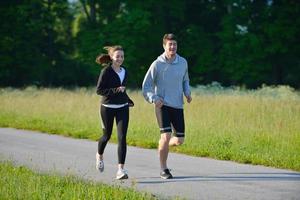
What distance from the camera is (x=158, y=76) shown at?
312 inches

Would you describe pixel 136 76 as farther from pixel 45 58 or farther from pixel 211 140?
pixel 211 140

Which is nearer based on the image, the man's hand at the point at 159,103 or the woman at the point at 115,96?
the man's hand at the point at 159,103

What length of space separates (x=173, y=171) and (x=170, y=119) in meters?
0.97

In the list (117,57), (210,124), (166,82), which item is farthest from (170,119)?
(210,124)

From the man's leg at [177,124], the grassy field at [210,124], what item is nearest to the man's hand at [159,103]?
the man's leg at [177,124]

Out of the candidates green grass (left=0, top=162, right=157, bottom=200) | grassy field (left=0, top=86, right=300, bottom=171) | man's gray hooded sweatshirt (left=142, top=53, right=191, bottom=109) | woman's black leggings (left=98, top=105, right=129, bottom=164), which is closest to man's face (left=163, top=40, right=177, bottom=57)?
man's gray hooded sweatshirt (left=142, top=53, right=191, bottom=109)

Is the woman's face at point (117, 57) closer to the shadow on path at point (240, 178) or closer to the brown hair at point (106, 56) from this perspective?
the brown hair at point (106, 56)

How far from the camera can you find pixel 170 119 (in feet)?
26.1

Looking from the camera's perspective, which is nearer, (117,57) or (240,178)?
(240,178)

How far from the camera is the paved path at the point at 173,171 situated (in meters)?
6.93

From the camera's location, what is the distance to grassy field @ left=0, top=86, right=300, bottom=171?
9.96m

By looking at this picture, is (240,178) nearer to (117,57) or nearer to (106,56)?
(117,57)

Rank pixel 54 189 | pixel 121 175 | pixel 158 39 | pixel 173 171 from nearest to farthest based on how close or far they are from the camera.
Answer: pixel 54 189 → pixel 121 175 → pixel 173 171 → pixel 158 39

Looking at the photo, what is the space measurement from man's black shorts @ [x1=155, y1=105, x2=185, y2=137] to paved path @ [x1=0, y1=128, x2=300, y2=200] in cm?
70
